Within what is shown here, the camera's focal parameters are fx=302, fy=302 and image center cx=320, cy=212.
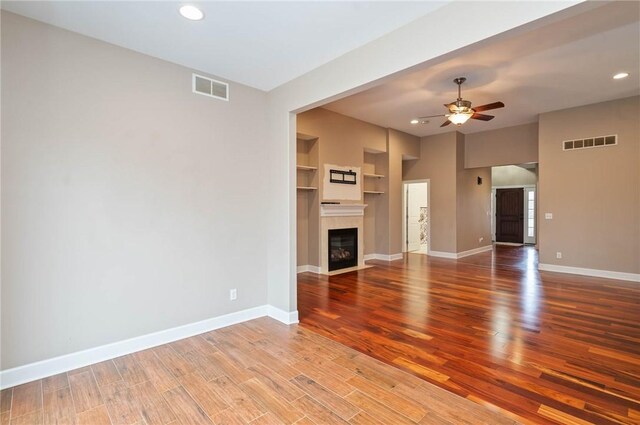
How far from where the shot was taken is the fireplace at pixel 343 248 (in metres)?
6.28

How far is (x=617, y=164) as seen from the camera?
5.59 metres

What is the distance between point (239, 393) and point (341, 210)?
4.48 metres

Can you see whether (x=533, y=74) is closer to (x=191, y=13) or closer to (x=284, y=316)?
(x=191, y=13)

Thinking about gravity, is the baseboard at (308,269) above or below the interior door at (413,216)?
below

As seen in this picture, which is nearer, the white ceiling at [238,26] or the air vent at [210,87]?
the white ceiling at [238,26]

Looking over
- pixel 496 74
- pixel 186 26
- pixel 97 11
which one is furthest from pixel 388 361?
pixel 496 74

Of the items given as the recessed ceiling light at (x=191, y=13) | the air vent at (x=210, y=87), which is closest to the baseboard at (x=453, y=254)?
the air vent at (x=210, y=87)

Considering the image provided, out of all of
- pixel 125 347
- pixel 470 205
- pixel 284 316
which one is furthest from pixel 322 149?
pixel 470 205

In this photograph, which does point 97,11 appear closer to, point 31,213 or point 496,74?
point 31,213

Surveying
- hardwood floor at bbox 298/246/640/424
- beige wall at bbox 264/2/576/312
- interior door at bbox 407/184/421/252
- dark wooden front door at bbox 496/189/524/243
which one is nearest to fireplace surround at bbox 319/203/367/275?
hardwood floor at bbox 298/246/640/424

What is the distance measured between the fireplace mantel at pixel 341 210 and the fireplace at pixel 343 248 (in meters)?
0.33

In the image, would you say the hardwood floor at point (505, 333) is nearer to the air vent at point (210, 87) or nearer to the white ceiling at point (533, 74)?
the white ceiling at point (533, 74)

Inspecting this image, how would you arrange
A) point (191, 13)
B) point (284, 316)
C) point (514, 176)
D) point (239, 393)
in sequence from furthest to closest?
point (514, 176) → point (284, 316) → point (191, 13) → point (239, 393)

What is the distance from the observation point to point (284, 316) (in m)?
3.60
